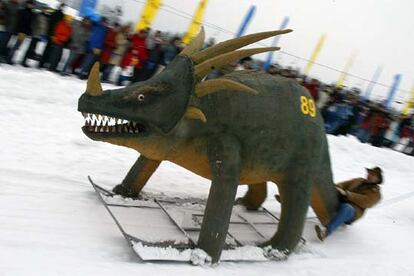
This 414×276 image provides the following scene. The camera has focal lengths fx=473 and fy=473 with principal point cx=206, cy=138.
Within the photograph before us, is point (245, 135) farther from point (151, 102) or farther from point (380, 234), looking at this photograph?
point (380, 234)

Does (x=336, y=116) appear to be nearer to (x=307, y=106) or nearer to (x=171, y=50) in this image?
(x=171, y=50)

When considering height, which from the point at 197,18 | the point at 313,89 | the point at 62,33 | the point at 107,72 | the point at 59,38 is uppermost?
the point at 197,18

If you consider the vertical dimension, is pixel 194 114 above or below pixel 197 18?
above

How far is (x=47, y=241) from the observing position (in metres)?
3.21

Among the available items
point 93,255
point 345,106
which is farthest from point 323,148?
point 345,106

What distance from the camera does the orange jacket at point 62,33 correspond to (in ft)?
28.3

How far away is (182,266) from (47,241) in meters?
0.94

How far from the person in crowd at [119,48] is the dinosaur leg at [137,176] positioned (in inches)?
209

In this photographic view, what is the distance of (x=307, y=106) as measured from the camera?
4.11 metres

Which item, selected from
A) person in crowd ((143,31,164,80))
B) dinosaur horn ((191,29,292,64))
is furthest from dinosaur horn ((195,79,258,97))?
person in crowd ((143,31,164,80))

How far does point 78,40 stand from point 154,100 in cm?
613

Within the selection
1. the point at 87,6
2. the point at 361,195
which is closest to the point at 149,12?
the point at 87,6

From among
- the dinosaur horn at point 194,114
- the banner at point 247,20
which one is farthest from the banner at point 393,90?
the dinosaur horn at point 194,114

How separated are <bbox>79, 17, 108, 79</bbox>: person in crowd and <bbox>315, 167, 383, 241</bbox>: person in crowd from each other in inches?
218
